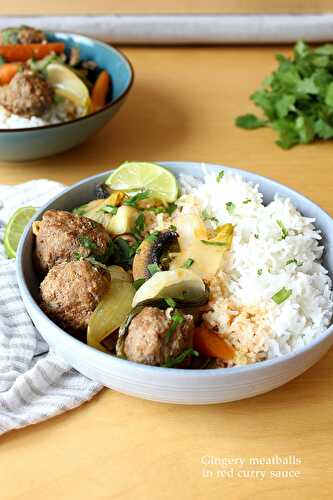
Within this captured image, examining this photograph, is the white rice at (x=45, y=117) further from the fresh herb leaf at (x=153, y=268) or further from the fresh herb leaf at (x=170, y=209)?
the fresh herb leaf at (x=153, y=268)

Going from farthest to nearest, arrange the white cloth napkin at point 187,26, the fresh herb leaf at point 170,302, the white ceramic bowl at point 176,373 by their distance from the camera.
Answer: the white cloth napkin at point 187,26 → the fresh herb leaf at point 170,302 → the white ceramic bowl at point 176,373

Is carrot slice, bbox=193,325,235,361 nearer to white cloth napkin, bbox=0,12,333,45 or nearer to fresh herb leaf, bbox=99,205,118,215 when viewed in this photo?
fresh herb leaf, bbox=99,205,118,215

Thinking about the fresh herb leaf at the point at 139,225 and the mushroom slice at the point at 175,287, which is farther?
the fresh herb leaf at the point at 139,225

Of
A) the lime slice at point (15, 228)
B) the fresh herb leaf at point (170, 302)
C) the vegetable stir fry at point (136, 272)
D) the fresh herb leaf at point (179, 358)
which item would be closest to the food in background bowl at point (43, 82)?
the lime slice at point (15, 228)

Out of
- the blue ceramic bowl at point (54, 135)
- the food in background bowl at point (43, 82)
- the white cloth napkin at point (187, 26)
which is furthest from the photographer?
the white cloth napkin at point (187, 26)

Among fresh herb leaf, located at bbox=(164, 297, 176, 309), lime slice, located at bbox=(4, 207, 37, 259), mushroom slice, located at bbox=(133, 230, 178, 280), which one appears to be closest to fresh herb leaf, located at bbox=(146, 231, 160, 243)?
mushroom slice, located at bbox=(133, 230, 178, 280)

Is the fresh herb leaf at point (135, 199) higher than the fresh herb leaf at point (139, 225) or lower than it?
higher
